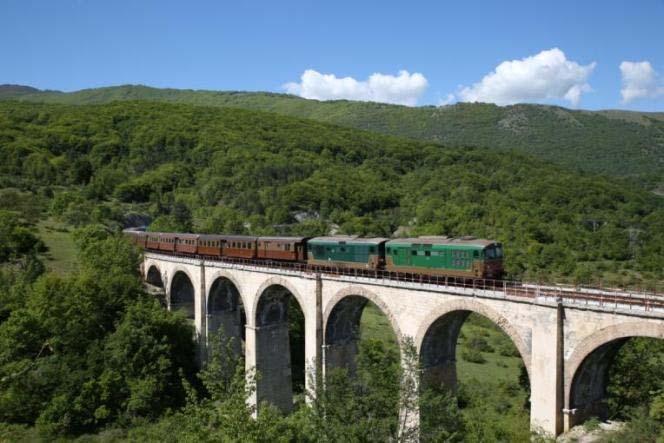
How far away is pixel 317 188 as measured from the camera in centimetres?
9612

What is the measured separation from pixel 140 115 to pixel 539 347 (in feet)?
465

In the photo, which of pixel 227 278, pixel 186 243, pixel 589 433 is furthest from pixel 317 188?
pixel 589 433

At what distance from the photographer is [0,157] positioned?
9706cm

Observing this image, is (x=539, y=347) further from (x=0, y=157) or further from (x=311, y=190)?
(x=0, y=157)

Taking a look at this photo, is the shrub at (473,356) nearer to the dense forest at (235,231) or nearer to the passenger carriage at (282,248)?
the dense forest at (235,231)

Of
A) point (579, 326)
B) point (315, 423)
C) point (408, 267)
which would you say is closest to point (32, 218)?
point (408, 267)

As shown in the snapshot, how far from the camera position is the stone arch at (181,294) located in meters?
47.4

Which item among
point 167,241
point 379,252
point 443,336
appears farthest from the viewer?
point 167,241

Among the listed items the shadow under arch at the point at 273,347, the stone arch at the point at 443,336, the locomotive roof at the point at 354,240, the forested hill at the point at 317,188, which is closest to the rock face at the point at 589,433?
the stone arch at the point at 443,336

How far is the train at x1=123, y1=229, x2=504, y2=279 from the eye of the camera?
78.4 feet

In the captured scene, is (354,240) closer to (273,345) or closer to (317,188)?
(273,345)

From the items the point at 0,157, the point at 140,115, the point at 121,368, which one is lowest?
the point at 121,368

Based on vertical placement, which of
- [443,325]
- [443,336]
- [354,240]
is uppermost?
[354,240]

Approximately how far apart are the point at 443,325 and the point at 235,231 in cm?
5793
